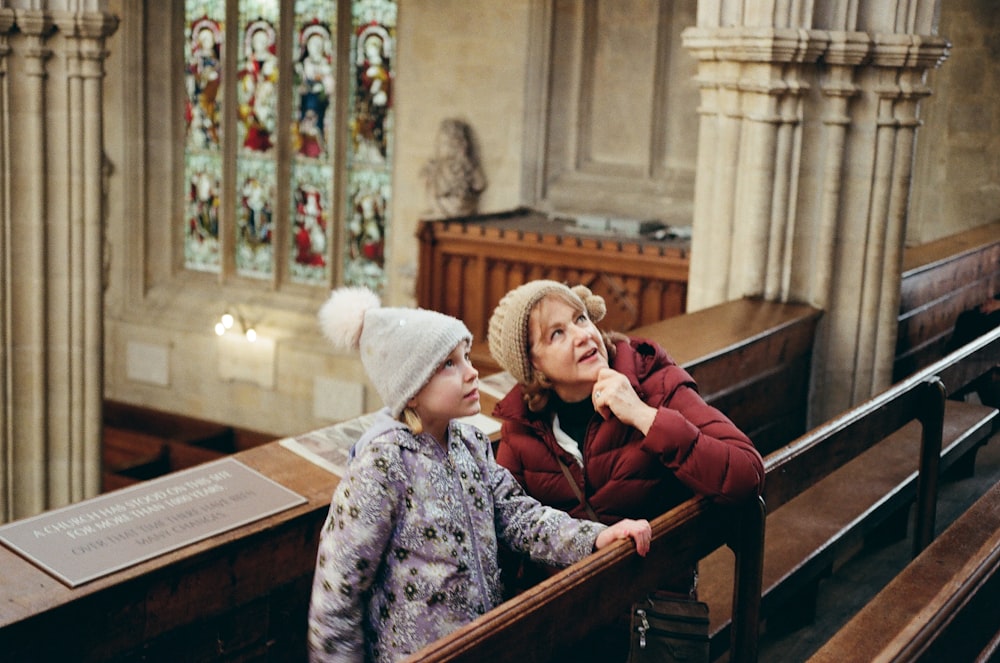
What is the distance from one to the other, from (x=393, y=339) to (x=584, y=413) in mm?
489

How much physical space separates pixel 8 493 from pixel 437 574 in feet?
13.9

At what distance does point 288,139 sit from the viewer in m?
11.8

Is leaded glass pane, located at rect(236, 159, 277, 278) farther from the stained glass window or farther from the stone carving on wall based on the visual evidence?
the stone carving on wall

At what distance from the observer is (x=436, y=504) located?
212 centimetres

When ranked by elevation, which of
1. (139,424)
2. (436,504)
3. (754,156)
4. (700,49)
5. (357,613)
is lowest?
(139,424)

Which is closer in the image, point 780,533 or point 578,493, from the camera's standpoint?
point 578,493

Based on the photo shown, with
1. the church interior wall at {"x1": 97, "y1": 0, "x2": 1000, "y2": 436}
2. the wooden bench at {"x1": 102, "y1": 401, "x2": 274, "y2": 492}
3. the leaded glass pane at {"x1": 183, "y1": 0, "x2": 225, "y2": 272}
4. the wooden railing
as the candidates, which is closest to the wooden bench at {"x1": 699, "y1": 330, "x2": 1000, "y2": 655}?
the wooden railing

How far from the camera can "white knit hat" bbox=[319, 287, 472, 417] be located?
6.98ft

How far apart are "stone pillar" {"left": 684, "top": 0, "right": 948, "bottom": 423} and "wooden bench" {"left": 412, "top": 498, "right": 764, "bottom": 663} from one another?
2563 millimetres

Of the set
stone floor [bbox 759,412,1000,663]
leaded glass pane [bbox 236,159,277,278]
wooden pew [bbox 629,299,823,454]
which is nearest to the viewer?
stone floor [bbox 759,412,1000,663]

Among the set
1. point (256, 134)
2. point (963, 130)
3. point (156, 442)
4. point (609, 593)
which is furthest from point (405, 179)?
point (609, 593)

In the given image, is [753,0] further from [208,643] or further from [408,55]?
[408,55]

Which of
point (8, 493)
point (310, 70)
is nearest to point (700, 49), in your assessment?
point (8, 493)

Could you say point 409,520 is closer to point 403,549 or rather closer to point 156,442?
point 403,549
